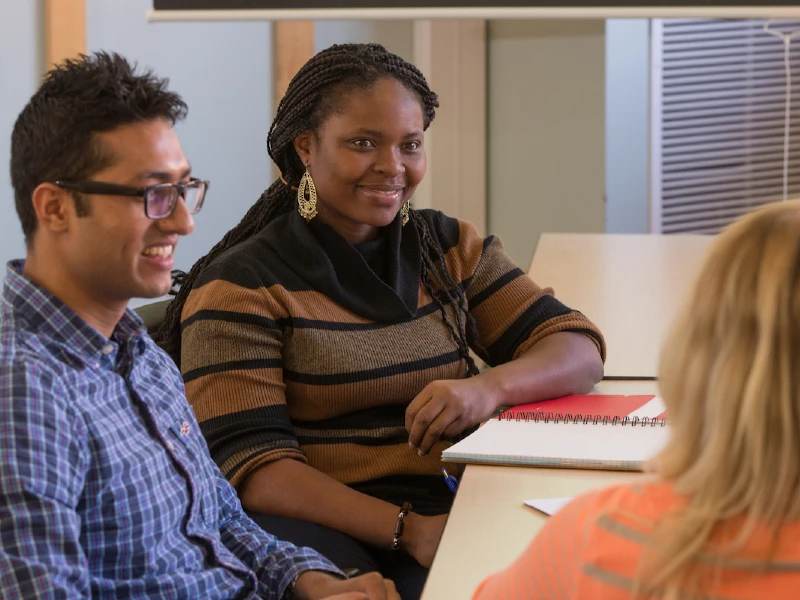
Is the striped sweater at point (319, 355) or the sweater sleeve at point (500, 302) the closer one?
the striped sweater at point (319, 355)

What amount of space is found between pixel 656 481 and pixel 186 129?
2678 mm

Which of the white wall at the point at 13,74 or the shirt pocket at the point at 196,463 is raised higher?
the white wall at the point at 13,74

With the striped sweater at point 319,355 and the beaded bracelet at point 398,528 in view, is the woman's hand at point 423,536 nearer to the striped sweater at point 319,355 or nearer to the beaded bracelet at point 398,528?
the beaded bracelet at point 398,528

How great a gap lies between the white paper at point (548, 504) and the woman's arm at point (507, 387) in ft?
1.00

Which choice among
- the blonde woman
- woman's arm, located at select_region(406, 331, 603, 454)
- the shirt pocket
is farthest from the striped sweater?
the blonde woman

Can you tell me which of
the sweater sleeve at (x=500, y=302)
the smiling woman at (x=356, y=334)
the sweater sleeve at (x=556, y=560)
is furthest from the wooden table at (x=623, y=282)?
the sweater sleeve at (x=556, y=560)

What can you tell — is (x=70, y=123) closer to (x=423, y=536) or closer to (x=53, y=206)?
(x=53, y=206)

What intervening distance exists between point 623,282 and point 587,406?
1136mm

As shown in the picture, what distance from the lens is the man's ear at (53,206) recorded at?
1.12 metres

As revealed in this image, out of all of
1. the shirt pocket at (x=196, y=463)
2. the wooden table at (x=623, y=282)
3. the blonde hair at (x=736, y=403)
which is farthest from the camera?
the wooden table at (x=623, y=282)

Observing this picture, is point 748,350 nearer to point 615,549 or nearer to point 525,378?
point 615,549

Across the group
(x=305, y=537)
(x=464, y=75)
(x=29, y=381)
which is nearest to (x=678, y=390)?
(x=29, y=381)

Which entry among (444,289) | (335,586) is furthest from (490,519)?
(444,289)

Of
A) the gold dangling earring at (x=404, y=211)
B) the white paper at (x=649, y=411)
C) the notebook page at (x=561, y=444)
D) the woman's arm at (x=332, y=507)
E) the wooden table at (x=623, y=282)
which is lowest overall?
the woman's arm at (x=332, y=507)
